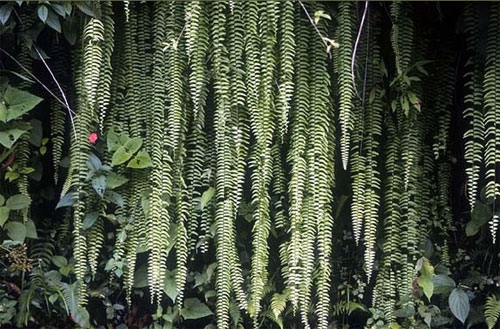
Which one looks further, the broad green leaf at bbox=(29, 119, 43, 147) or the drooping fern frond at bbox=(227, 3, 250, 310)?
the broad green leaf at bbox=(29, 119, 43, 147)

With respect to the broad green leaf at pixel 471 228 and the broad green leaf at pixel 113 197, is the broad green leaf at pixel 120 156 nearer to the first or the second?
the broad green leaf at pixel 113 197

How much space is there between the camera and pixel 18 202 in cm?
213

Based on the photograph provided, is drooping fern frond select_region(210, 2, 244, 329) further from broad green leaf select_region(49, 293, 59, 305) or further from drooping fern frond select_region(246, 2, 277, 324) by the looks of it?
broad green leaf select_region(49, 293, 59, 305)

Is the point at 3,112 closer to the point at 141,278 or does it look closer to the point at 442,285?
the point at 141,278

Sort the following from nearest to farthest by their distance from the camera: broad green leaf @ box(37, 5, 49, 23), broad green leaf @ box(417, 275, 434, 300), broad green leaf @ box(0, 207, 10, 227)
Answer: broad green leaf @ box(37, 5, 49, 23)
broad green leaf @ box(0, 207, 10, 227)
broad green leaf @ box(417, 275, 434, 300)

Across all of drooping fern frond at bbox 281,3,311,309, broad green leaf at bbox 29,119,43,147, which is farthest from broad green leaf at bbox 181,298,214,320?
broad green leaf at bbox 29,119,43,147

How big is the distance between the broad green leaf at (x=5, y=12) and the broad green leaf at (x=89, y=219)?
0.69m

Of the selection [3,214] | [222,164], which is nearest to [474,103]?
[222,164]

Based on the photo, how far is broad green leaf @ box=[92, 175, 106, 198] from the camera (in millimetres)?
2095

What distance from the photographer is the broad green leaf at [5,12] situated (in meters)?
1.99

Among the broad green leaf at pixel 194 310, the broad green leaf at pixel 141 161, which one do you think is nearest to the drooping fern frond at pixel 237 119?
the broad green leaf at pixel 194 310

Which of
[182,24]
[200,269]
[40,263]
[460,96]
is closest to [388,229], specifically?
[460,96]

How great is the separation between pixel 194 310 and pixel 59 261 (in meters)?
0.51

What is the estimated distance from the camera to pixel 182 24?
6.82ft
